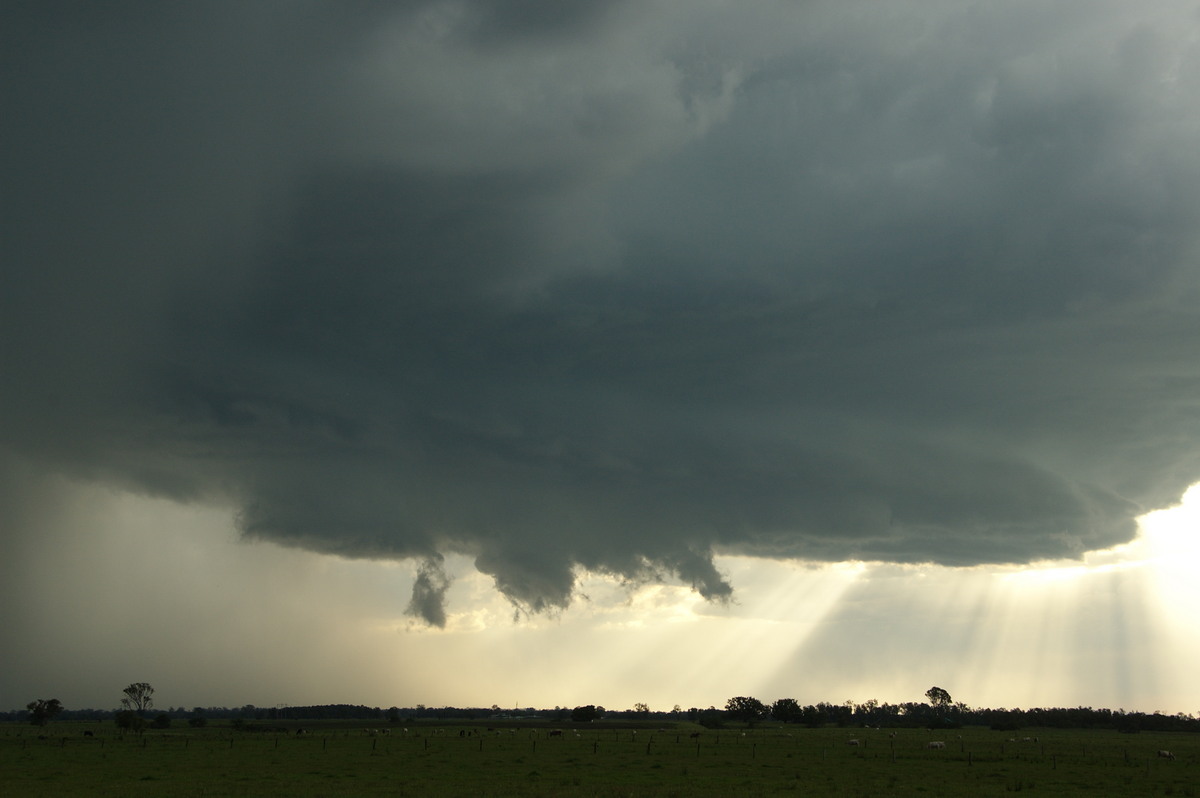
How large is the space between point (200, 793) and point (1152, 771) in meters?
87.2

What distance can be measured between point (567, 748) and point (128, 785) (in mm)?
58077

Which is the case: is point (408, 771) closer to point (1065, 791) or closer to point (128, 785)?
point (128, 785)

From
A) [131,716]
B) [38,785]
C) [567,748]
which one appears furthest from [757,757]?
[131,716]

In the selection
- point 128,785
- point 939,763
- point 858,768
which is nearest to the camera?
point 128,785

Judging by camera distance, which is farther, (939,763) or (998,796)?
(939,763)

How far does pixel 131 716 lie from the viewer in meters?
180

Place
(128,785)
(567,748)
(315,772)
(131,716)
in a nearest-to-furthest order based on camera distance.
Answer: (128,785), (315,772), (567,748), (131,716)

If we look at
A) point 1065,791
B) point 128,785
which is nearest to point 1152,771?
point 1065,791

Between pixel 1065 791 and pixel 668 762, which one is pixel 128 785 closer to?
pixel 668 762

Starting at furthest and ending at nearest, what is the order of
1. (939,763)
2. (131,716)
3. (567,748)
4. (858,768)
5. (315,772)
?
(131,716)
(567,748)
(939,763)
(858,768)
(315,772)

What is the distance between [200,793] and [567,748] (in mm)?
59912

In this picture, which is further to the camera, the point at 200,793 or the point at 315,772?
the point at 315,772

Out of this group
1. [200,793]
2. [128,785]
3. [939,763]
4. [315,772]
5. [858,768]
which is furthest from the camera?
[939,763]

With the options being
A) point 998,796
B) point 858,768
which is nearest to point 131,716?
point 858,768
